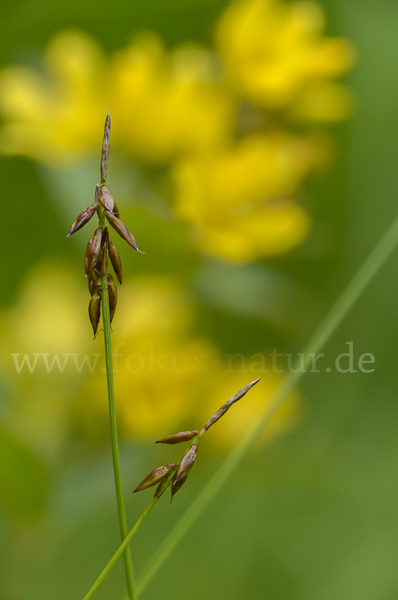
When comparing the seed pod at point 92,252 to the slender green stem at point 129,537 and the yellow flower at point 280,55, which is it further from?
the yellow flower at point 280,55

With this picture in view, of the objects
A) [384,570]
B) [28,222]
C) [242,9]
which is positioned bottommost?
[384,570]

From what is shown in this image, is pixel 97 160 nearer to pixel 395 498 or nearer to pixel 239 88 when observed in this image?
pixel 239 88

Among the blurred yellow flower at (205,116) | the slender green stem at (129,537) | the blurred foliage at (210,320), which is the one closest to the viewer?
the slender green stem at (129,537)

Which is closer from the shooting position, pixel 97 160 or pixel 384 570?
pixel 384 570

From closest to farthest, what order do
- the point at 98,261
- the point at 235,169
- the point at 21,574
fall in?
the point at 98,261
the point at 21,574
the point at 235,169

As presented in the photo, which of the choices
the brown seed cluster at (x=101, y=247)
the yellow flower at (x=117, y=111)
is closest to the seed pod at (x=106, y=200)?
the brown seed cluster at (x=101, y=247)

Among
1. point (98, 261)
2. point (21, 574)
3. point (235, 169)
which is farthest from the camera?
point (235, 169)

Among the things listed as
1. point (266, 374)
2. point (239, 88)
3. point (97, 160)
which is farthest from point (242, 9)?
point (266, 374)
